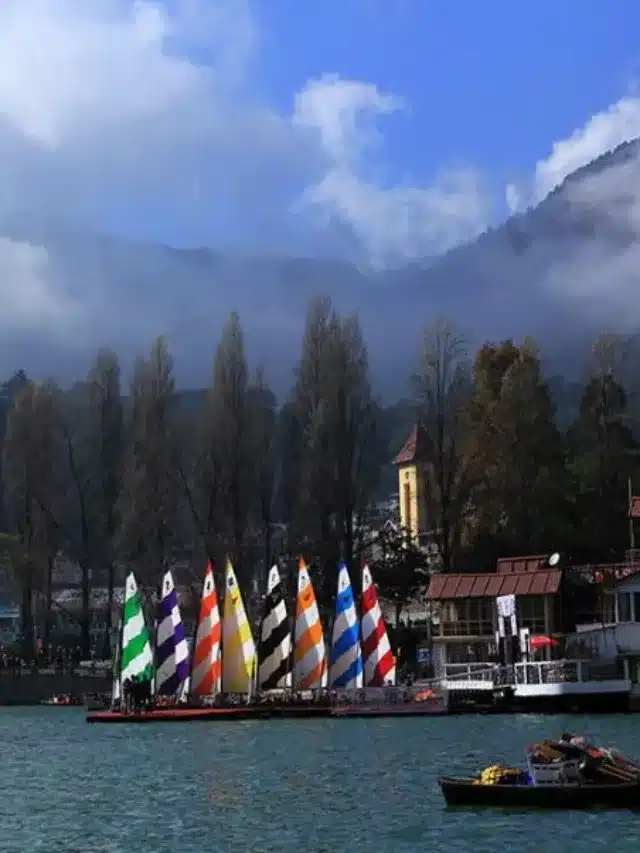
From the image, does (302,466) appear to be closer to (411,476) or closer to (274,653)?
(274,653)

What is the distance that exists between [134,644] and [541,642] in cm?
1909

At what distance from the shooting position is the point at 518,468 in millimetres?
91250

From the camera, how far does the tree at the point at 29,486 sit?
101 metres

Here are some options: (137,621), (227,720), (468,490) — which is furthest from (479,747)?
(468,490)

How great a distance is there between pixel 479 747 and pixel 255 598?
47549 millimetres

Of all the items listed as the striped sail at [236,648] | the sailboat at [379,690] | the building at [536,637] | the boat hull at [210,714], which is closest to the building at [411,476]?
the building at [536,637]

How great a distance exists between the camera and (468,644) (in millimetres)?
89062

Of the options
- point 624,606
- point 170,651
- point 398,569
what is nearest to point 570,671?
point 624,606

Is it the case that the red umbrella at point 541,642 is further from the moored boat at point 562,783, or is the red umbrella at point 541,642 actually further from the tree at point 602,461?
the moored boat at point 562,783

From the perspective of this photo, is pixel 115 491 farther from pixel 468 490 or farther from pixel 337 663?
pixel 337 663

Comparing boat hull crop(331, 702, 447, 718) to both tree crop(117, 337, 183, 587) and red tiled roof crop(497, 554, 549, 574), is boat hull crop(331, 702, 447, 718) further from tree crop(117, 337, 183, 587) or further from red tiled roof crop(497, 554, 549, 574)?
tree crop(117, 337, 183, 587)

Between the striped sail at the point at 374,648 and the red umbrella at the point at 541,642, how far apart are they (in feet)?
29.1

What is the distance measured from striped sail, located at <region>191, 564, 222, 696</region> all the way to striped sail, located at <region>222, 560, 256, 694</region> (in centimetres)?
44

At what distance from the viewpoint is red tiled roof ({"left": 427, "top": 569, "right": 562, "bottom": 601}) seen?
84875 millimetres
